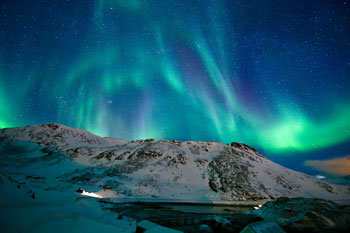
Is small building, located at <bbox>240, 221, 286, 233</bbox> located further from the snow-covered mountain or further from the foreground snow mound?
the snow-covered mountain

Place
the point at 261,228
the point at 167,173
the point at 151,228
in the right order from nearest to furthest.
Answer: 1. the point at 261,228
2. the point at 151,228
3. the point at 167,173

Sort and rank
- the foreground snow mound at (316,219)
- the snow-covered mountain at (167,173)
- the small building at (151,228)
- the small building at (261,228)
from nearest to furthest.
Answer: the small building at (261,228) < the small building at (151,228) < the foreground snow mound at (316,219) < the snow-covered mountain at (167,173)

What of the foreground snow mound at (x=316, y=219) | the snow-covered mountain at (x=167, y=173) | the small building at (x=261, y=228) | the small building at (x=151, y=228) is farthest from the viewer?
the snow-covered mountain at (x=167, y=173)

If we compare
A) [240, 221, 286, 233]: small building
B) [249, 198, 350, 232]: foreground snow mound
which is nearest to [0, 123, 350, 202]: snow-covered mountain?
[249, 198, 350, 232]: foreground snow mound

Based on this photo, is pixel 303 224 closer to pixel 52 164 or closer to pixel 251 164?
pixel 251 164

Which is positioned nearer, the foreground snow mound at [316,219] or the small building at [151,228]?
the small building at [151,228]

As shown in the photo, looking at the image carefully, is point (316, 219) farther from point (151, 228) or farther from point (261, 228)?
point (151, 228)

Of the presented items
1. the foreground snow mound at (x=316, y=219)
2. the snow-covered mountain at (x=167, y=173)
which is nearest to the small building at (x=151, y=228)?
the foreground snow mound at (x=316, y=219)

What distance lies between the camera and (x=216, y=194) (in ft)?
177

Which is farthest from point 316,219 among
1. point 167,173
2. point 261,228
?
point 167,173

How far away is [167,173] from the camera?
220 feet

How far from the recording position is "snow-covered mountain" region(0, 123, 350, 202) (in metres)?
51.7

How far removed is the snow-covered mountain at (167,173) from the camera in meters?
51.7

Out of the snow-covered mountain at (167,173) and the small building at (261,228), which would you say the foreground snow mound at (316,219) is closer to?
the small building at (261,228)
